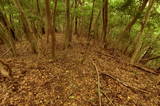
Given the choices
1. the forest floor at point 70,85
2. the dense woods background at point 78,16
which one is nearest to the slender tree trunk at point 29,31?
the dense woods background at point 78,16

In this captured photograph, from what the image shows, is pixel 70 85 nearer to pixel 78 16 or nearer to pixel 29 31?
pixel 29 31

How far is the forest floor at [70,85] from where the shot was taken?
10.9 feet

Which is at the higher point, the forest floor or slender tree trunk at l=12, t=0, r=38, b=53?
slender tree trunk at l=12, t=0, r=38, b=53

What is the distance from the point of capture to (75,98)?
A: 11.4ft

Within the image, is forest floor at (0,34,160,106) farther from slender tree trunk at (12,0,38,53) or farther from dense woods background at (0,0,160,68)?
dense woods background at (0,0,160,68)

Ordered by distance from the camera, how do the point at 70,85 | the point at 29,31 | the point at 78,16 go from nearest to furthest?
the point at 70,85 → the point at 29,31 → the point at 78,16

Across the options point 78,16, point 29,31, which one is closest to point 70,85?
point 29,31

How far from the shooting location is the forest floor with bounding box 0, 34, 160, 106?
130 inches

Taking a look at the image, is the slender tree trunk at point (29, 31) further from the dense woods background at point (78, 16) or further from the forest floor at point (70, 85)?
the forest floor at point (70, 85)

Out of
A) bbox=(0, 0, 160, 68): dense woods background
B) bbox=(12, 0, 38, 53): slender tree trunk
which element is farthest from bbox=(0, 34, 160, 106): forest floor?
bbox=(0, 0, 160, 68): dense woods background

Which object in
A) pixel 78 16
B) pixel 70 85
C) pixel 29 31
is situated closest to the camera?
pixel 70 85

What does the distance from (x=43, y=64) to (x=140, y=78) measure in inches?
166

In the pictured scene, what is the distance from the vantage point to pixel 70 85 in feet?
12.9

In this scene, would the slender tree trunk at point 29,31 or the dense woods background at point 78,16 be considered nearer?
the slender tree trunk at point 29,31
